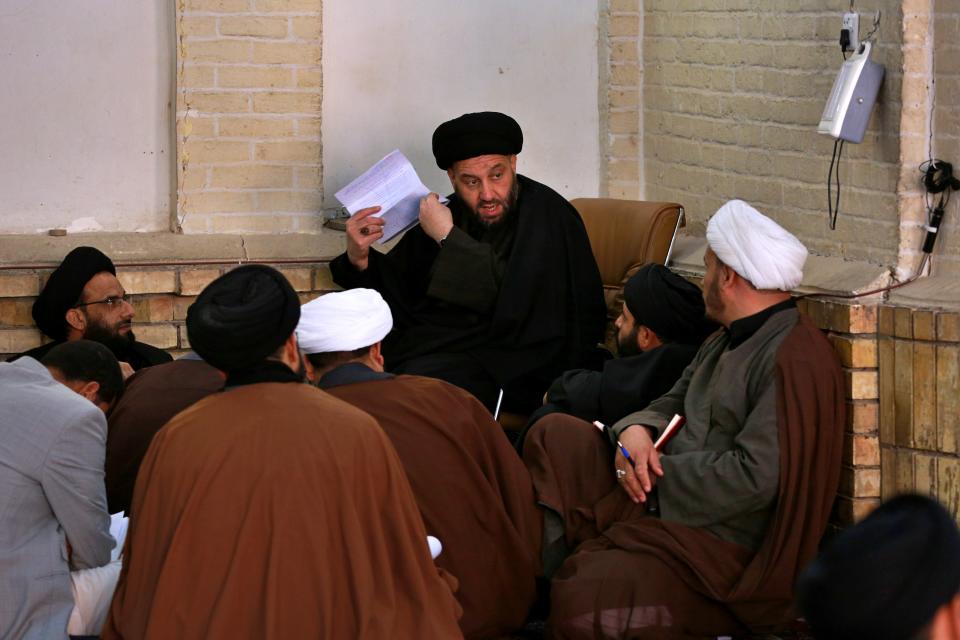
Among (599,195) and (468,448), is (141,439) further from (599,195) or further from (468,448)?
(599,195)

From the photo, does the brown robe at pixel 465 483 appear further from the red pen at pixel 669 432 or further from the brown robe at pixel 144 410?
the brown robe at pixel 144 410

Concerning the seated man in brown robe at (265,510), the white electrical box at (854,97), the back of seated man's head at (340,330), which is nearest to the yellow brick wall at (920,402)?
the white electrical box at (854,97)

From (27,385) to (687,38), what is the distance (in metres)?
3.45

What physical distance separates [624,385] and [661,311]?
29 centimetres

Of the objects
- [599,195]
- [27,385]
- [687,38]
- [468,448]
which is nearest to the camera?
[27,385]

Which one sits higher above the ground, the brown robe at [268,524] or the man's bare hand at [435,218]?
the man's bare hand at [435,218]

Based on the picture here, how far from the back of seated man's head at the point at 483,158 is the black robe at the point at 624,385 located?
1002 mm

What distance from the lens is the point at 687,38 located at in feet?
21.1

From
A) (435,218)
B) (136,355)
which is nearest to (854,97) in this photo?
(435,218)

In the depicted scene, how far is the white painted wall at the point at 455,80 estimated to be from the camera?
21.9ft

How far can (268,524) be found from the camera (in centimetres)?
346

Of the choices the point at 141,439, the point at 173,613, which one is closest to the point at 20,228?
the point at 141,439

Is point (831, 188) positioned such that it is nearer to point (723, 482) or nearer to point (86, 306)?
point (723, 482)

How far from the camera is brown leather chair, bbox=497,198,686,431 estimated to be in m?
6.10
